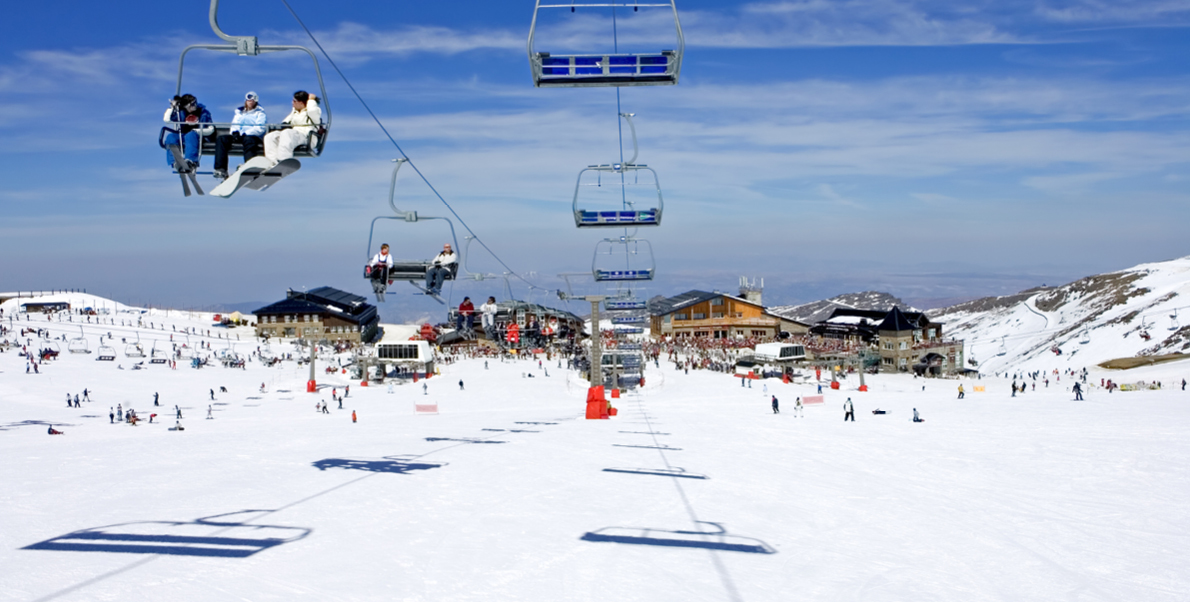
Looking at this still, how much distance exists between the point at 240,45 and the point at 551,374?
49.0 m

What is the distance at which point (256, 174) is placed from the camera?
7918mm

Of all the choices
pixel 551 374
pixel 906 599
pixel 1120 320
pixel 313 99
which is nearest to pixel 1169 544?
pixel 906 599

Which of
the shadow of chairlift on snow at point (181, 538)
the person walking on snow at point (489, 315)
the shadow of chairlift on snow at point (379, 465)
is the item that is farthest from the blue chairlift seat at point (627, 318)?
the shadow of chairlift on snow at point (181, 538)

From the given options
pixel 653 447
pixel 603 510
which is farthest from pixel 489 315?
pixel 603 510

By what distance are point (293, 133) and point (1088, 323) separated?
265ft

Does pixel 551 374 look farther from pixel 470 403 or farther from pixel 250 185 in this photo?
pixel 250 185

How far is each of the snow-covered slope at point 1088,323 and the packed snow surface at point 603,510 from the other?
3885cm

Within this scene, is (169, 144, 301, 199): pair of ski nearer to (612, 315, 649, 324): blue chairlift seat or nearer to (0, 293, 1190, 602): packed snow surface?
(0, 293, 1190, 602): packed snow surface

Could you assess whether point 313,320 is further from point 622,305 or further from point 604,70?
point 604,70

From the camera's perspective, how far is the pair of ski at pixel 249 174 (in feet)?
25.2

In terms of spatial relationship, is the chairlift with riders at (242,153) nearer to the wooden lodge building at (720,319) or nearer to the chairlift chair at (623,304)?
the chairlift chair at (623,304)

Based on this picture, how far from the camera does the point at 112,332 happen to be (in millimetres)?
64062

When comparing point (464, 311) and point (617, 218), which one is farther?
point (464, 311)

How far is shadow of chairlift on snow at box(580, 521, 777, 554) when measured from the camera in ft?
32.8
